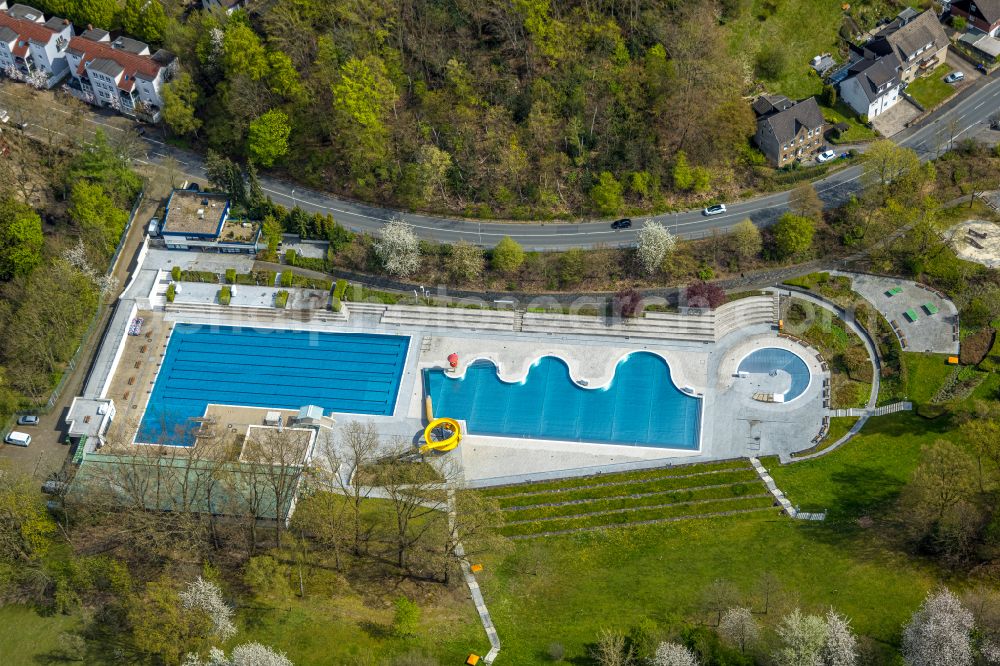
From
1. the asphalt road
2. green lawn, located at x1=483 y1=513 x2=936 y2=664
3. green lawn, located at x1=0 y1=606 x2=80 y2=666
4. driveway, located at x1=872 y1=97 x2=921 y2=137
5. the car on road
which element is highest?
driveway, located at x1=872 y1=97 x2=921 y2=137

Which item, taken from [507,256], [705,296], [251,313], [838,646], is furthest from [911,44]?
[251,313]

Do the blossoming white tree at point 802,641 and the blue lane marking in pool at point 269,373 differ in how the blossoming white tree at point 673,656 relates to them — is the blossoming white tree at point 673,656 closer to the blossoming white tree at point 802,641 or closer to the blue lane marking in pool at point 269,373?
the blossoming white tree at point 802,641

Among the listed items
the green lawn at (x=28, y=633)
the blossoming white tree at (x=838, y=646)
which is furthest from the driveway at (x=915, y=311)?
the green lawn at (x=28, y=633)

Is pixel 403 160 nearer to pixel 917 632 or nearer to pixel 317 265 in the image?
pixel 317 265

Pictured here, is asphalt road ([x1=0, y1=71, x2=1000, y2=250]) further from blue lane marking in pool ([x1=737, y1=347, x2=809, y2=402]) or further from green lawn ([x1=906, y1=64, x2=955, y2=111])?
blue lane marking in pool ([x1=737, y1=347, x2=809, y2=402])

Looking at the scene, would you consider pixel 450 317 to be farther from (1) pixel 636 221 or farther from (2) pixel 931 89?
(2) pixel 931 89

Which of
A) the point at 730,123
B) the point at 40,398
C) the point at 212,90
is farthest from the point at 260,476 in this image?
the point at 730,123

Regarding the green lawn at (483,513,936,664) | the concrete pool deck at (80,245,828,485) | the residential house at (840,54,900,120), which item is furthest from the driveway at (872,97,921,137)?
the green lawn at (483,513,936,664)
